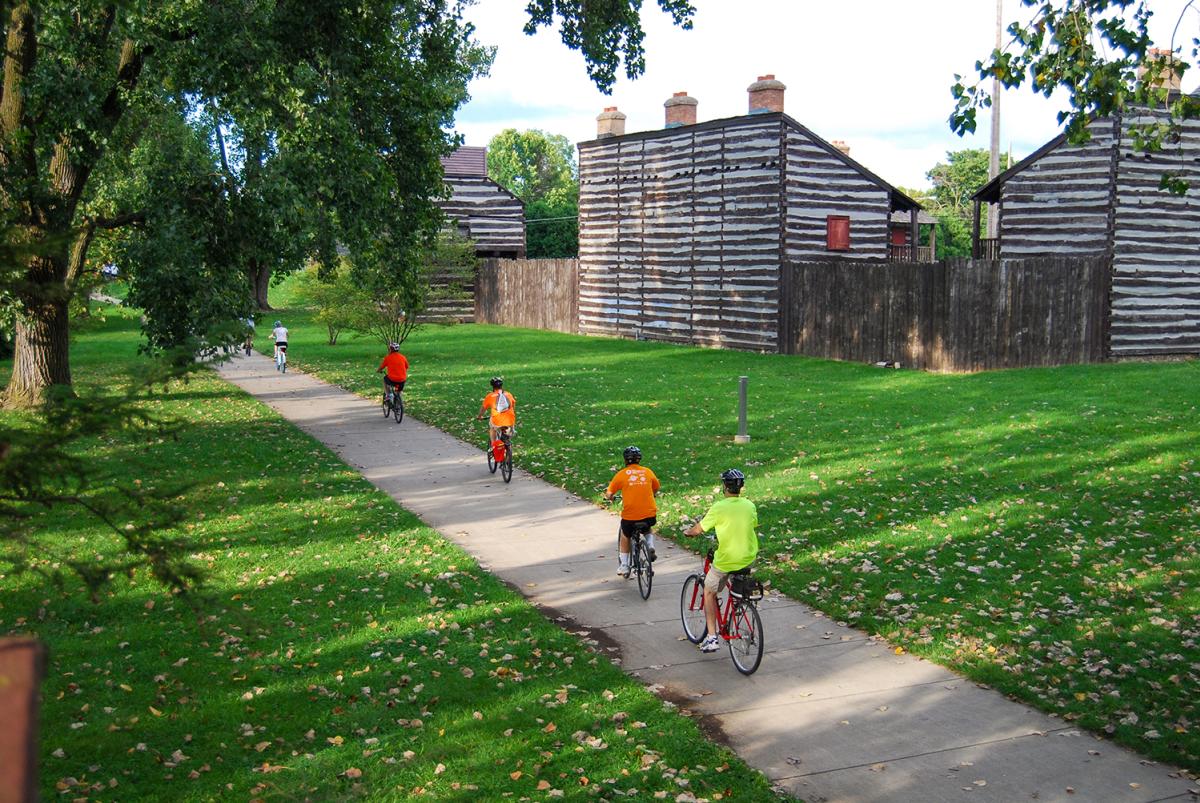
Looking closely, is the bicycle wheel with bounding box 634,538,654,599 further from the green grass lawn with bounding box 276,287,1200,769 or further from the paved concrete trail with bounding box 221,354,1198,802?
the green grass lawn with bounding box 276,287,1200,769

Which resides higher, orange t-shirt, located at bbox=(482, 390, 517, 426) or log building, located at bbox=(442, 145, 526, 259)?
log building, located at bbox=(442, 145, 526, 259)

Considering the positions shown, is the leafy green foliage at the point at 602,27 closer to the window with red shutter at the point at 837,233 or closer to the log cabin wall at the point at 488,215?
the window with red shutter at the point at 837,233

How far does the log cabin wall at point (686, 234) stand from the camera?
34812mm

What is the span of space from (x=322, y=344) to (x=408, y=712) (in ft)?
120

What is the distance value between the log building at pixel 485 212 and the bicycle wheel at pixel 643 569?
143ft

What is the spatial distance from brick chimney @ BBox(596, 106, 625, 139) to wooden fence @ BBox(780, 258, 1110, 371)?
18.3 meters

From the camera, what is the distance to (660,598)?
36.1 ft

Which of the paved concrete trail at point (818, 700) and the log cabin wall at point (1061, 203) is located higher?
the log cabin wall at point (1061, 203)

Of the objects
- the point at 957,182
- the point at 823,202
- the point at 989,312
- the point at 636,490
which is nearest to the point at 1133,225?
the point at 989,312

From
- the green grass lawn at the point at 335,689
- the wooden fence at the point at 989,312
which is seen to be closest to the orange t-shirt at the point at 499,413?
the green grass lawn at the point at 335,689

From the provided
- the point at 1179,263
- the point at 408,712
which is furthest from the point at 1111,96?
the point at 1179,263

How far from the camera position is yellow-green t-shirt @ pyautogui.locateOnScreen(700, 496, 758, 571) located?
29.5 feet

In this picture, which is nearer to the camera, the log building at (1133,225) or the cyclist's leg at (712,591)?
the cyclist's leg at (712,591)

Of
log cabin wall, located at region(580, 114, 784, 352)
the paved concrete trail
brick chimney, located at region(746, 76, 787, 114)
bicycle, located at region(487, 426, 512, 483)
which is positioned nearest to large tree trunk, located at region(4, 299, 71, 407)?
bicycle, located at region(487, 426, 512, 483)
